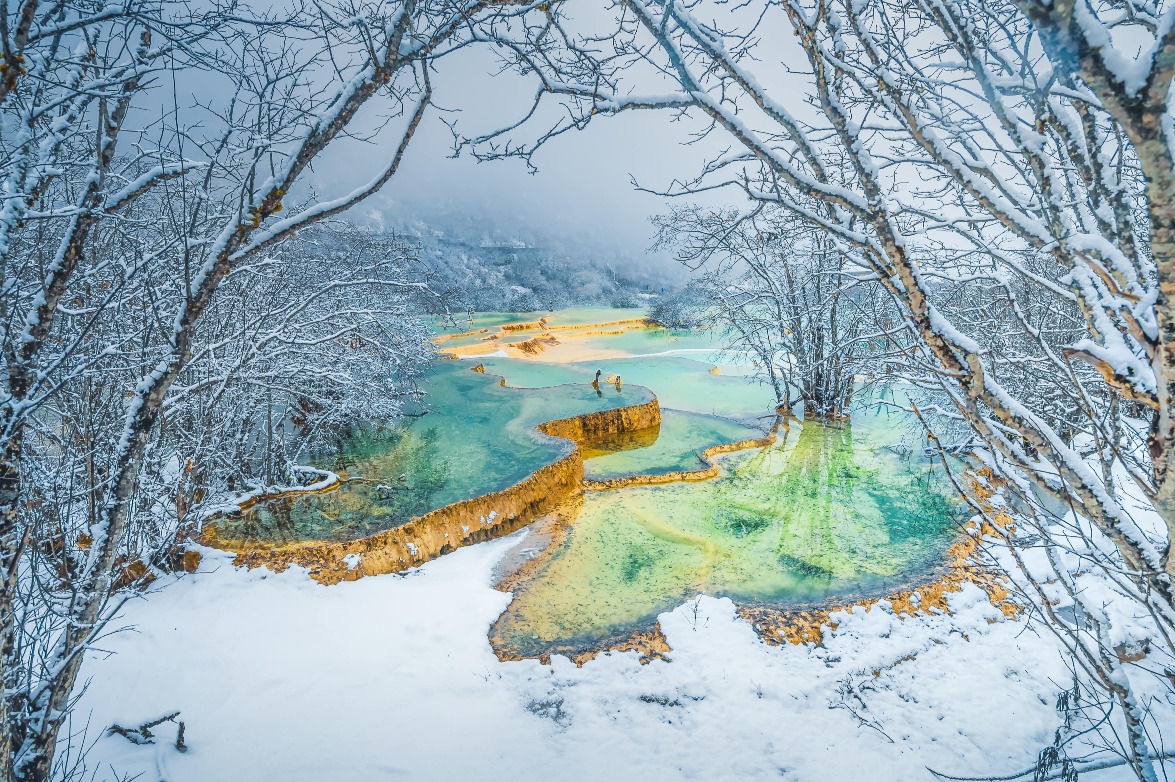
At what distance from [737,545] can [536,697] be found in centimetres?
391

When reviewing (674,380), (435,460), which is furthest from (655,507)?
(674,380)

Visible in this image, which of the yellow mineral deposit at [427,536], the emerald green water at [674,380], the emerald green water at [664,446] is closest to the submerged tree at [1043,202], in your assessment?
the yellow mineral deposit at [427,536]

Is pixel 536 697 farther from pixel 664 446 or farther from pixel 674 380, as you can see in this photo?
pixel 674 380

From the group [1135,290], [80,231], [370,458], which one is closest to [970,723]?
[1135,290]

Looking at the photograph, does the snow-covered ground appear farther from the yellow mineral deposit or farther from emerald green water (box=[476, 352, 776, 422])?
emerald green water (box=[476, 352, 776, 422])

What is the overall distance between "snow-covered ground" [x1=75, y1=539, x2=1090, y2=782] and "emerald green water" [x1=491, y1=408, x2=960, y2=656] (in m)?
0.62

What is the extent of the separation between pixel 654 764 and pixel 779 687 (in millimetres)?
1423

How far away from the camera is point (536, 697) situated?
4.59 meters

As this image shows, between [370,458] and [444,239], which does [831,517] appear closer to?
[370,458]

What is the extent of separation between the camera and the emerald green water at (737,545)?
5984 mm

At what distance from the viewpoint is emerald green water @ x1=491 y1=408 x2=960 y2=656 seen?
5.98m

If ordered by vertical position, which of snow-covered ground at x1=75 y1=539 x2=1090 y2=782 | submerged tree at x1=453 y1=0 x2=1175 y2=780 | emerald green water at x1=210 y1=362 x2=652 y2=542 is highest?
submerged tree at x1=453 y1=0 x2=1175 y2=780

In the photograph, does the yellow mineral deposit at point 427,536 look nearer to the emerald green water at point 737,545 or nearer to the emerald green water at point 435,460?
the emerald green water at point 435,460

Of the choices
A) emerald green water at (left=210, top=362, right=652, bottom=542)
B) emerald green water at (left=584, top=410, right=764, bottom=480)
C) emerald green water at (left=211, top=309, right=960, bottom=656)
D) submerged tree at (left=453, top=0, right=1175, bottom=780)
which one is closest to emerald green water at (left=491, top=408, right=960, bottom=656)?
emerald green water at (left=211, top=309, right=960, bottom=656)
